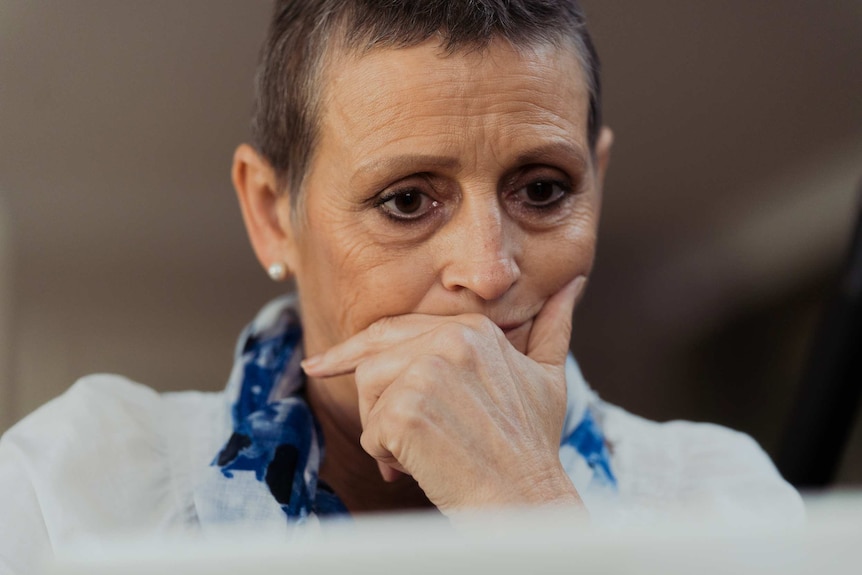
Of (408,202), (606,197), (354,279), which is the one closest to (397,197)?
(408,202)

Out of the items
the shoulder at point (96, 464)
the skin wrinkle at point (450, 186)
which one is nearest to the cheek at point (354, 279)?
the skin wrinkle at point (450, 186)

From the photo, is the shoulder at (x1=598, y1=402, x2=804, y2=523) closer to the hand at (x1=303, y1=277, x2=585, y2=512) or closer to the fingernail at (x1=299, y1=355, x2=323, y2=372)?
the hand at (x1=303, y1=277, x2=585, y2=512)

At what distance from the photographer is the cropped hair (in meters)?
1.26

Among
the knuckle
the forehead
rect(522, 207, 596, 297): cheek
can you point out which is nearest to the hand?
the knuckle

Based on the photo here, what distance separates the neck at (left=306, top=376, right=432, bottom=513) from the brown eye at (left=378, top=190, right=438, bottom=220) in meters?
0.37

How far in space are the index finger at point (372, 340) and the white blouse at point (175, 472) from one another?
22 centimetres

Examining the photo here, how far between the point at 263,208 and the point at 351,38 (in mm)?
369

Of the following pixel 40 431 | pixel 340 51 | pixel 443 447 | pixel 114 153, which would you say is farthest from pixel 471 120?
pixel 114 153

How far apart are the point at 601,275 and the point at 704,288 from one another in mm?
434

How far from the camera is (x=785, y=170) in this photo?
3.31m

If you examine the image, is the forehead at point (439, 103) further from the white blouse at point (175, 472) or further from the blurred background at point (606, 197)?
the blurred background at point (606, 197)

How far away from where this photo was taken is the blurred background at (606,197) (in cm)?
261

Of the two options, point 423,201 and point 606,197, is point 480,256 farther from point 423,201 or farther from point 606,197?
point 606,197

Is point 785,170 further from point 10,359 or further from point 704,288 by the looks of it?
point 10,359
